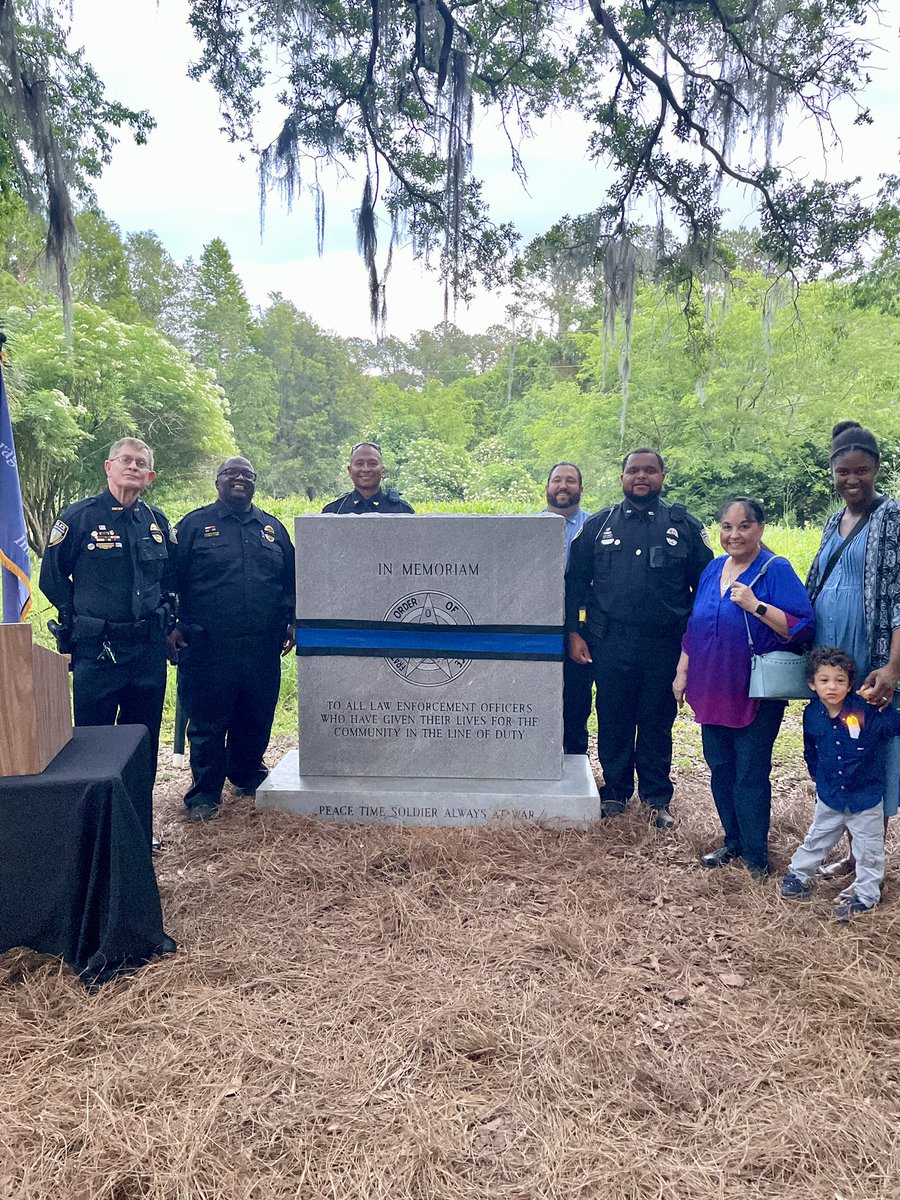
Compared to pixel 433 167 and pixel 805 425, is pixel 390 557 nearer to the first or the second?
pixel 433 167

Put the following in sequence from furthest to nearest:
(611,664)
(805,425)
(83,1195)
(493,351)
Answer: (493,351), (805,425), (611,664), (83,1195)

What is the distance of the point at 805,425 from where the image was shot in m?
15.1

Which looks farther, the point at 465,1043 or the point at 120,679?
the point at 120,679

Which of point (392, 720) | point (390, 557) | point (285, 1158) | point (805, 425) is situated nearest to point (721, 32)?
point (390, 557)

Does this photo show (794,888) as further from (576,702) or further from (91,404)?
(91,404)

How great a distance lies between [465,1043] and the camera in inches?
101

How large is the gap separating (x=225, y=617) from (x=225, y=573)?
0.77 feet

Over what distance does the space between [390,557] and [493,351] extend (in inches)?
1558

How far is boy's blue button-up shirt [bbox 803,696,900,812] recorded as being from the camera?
3.22 metres

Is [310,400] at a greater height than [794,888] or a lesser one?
greater

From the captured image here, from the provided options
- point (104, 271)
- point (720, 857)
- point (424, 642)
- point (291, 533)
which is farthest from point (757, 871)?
point (104, 271)

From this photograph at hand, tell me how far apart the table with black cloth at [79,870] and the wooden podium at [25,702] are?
6 centimetres

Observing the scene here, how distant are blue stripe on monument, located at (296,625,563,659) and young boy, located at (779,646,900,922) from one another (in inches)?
55.0

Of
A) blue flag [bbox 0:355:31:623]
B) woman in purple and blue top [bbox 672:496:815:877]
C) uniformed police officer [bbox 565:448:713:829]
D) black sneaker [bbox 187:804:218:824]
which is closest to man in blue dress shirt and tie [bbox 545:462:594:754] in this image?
uniformed police officer [bbox 565:448:713:829]
